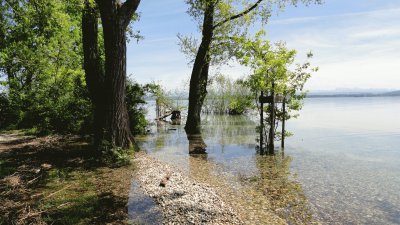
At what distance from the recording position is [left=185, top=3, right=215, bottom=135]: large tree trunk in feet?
72.2

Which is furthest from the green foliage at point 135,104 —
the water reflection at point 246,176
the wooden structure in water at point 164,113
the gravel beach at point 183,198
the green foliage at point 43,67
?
the wooden structure in water at point 164,113

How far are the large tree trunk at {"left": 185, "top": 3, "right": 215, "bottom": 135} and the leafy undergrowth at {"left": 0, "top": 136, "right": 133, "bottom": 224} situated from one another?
33.4 ft

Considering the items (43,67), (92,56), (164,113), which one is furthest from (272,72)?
(164,113)

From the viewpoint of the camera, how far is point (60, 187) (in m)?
9.05

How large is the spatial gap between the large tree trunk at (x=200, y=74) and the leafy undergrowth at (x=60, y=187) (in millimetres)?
10185

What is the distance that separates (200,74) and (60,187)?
15.5 meters

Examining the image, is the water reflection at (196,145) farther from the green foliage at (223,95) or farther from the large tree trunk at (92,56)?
the green foliage at (223,95)

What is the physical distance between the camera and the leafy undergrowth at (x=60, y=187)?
6.71 metres

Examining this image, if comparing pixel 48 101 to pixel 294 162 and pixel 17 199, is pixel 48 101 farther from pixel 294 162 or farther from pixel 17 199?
pixel 294 162

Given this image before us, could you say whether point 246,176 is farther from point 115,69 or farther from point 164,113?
point 164,113

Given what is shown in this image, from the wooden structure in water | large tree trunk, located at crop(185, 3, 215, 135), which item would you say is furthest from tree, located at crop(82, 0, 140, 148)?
the wooden structure in water

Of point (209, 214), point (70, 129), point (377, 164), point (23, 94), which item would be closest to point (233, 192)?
point (209, 214)

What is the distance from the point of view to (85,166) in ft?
38.5

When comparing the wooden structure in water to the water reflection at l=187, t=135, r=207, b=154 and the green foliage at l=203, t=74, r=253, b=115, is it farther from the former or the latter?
the water reflection at l=187, t=135, r=207, b=154
